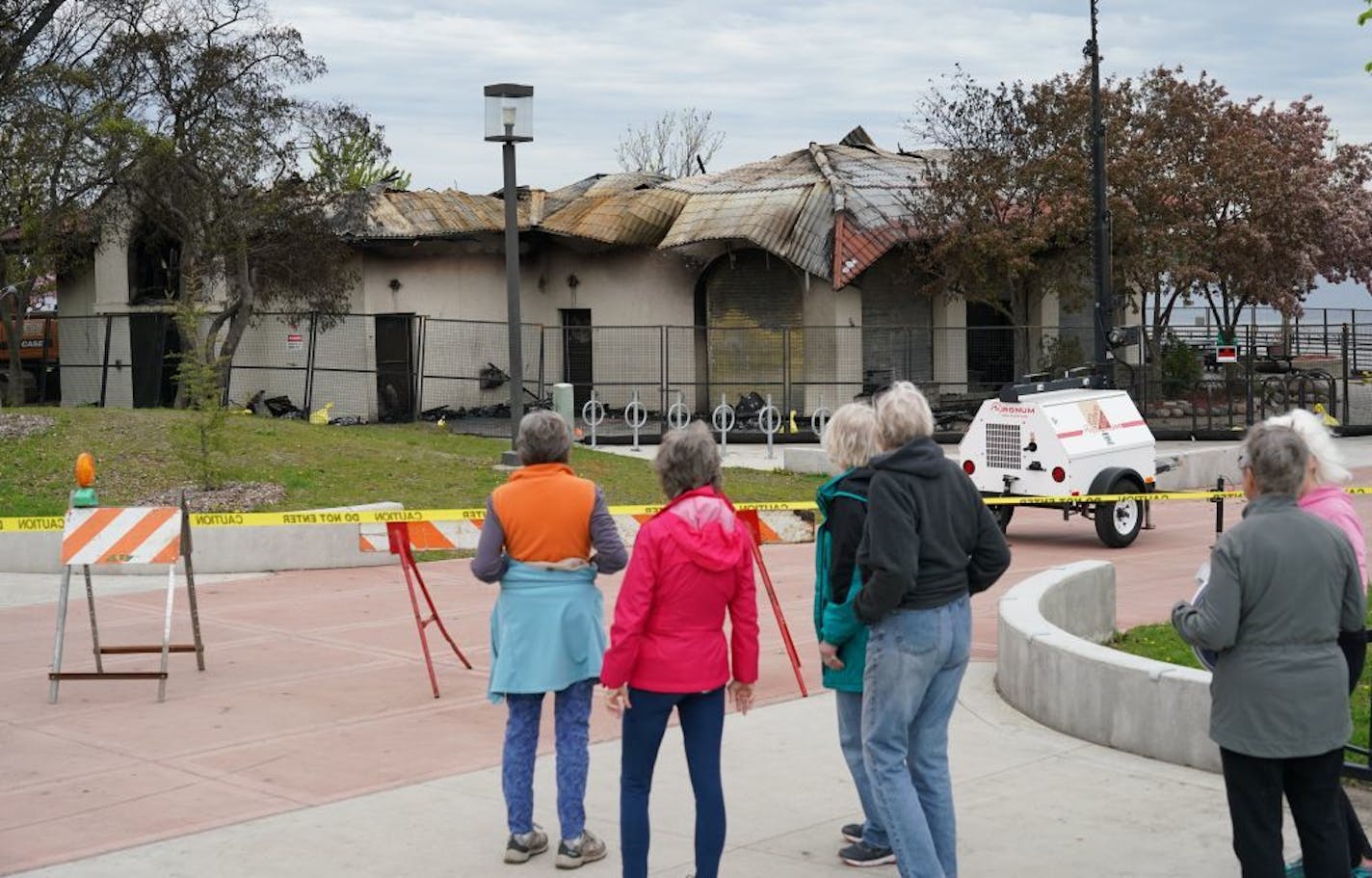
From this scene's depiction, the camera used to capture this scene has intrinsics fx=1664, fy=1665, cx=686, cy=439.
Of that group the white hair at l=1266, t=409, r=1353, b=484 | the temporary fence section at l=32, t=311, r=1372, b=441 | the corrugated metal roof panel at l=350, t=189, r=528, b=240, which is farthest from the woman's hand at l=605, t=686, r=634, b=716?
the corrugated metal roof panel at l=350, t=189, r=528, b=240

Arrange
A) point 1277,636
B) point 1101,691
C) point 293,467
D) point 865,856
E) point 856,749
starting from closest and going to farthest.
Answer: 1. point 1277,636
2. point 856,749
3. point 865,856
4. point 1101,691
5. point 293,467

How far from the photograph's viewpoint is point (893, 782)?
17.9ft

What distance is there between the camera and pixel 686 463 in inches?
223

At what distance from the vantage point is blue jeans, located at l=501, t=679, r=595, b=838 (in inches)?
245

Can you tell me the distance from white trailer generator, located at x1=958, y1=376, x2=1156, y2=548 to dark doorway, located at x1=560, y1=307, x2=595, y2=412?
1726 cm

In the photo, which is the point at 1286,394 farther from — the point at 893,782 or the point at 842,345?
the point at 893,782

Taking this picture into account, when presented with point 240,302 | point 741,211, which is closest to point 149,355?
point 240,302

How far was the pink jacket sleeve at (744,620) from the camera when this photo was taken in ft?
18.5

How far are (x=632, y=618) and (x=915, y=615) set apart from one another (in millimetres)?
932

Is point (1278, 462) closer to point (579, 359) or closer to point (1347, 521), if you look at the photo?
point (1347, 521)

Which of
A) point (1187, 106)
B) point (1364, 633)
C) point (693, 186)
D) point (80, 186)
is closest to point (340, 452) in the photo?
point (80, 186)

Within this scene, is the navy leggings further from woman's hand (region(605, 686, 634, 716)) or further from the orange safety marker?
the orange safety marker

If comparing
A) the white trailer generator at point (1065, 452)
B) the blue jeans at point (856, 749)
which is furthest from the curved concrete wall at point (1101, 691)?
the white trailer generator at point (1065, 452)

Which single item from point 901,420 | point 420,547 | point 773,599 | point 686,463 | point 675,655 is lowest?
point 773,599
